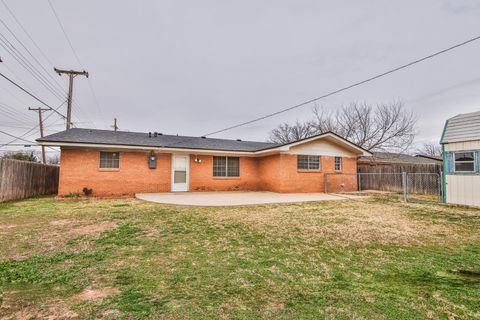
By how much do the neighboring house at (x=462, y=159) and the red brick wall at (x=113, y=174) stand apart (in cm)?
1337

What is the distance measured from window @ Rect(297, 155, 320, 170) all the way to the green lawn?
8.26 m

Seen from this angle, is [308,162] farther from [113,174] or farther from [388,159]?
[388,159]

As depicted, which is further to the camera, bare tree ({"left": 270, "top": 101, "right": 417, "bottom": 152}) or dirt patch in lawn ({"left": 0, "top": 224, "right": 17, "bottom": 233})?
bare tree ({"left": 270, "top": 101, "right": 417, "bottom": 152})

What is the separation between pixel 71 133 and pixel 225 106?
11.9 m

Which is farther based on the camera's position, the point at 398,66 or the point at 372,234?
the point at 398,66

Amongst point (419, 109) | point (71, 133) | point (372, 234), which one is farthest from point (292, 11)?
point (419, 109)

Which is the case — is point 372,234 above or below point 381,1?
below

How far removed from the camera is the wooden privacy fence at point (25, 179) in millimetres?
9998

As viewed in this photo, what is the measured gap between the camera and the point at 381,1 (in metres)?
8.38

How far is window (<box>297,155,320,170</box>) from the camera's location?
1434 centimetres

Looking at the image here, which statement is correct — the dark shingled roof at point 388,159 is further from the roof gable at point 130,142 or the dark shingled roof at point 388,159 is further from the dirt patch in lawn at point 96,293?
the dirt patch in lawn at point 96,293

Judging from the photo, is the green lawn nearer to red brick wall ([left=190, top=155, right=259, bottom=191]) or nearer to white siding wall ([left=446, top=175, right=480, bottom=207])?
white siding wall ([left=446, top=175, right=480, bottom=207])

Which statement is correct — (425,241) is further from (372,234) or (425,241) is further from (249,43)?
(249,43)

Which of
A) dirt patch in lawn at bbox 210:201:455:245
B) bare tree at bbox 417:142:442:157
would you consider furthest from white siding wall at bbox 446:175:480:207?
bare tree at bbox 417:142:442:157
